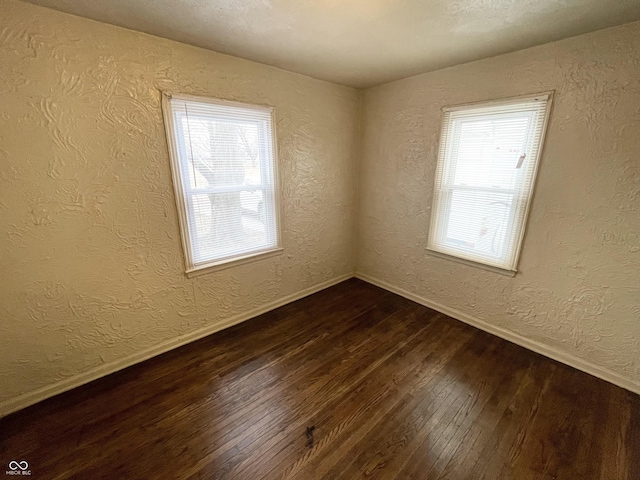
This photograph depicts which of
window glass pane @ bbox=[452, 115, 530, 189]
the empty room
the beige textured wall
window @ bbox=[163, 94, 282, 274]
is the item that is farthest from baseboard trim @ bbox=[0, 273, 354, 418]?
window glass pane @ bbox=[452, 115, 530, 189]

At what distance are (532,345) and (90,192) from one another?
343 cm

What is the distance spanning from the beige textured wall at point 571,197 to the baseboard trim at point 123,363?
1909 millimetres

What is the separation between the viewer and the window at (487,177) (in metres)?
1.97

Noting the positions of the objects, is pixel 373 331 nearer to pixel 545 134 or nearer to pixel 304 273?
pixel 304 273

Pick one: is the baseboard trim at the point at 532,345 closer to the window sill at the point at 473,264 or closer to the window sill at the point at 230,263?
the window sill at the point at 473,264

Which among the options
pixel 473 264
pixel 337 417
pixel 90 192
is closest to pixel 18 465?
pixel 90 192

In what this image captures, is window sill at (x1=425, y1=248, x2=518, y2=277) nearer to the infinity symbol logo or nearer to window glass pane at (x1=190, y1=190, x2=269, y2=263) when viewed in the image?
window glass pane at (x1=190, y1=190, x2=269, y2=263)

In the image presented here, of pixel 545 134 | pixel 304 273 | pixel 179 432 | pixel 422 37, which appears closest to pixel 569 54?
pixel 545 134

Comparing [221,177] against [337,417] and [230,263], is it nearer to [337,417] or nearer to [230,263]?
[230,263]

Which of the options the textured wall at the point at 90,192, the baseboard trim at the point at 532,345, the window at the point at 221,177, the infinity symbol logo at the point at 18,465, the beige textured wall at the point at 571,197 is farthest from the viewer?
the window at the point at 221,177

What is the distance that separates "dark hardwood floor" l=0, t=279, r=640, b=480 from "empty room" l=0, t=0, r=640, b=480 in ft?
0.04

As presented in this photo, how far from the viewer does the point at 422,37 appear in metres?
Answer: 1.72

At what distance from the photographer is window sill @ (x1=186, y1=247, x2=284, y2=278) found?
218 centimetres

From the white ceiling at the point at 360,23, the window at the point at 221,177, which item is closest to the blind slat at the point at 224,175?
the window at the point at 221,177
